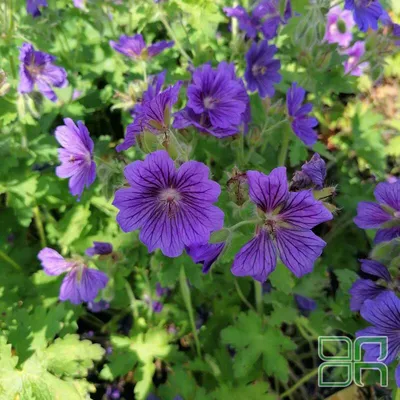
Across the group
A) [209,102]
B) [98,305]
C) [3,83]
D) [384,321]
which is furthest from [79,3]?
[384,321]

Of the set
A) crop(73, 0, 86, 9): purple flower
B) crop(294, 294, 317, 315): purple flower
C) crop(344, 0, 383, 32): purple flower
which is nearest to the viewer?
crop(344, 0, 383, 32): purple flower

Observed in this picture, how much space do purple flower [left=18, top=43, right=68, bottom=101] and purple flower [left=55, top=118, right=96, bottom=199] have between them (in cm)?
55

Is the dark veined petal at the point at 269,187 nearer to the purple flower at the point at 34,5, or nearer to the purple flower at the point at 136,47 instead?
the purple flower at the point at 136,47

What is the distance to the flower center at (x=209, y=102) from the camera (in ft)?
6.10

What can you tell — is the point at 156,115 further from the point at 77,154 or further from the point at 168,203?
the point at 77,154

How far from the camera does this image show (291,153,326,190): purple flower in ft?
4.90

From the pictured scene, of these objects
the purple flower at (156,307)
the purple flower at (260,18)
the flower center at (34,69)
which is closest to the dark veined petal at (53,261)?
the purple flower at (156,307)

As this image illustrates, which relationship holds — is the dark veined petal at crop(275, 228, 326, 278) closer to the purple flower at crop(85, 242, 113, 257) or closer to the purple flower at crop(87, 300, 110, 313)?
the purple flower at crop(85, 242, 113, 257)

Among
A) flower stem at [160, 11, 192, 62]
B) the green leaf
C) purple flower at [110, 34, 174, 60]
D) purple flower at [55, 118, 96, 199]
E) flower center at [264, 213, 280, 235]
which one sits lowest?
the green leaf

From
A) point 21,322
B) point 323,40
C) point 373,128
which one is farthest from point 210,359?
point 373,128

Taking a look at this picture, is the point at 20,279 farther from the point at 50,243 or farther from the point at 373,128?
the point at 373,128

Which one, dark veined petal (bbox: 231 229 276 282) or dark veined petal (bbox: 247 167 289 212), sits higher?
dark veined petal (bbox: 247 167 289 212)

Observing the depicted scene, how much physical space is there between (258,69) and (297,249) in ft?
4.66

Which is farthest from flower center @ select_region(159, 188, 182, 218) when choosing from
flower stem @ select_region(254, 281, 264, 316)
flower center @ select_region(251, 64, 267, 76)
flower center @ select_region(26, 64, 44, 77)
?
flower center @ select_region(251, 64, 267, 76)
